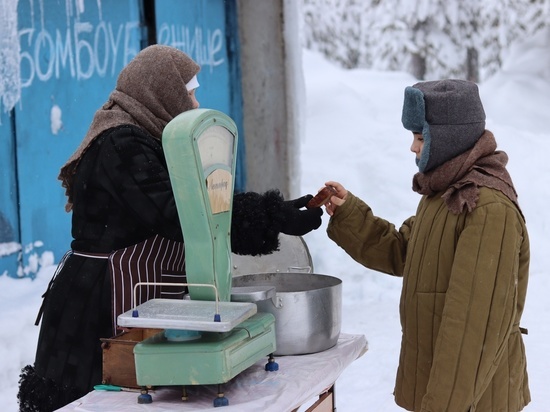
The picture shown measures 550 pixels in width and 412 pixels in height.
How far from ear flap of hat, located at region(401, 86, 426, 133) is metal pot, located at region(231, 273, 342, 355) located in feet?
1.77

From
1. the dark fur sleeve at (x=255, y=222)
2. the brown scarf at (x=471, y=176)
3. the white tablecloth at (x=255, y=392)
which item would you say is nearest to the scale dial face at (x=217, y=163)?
the dark fur sleeve at (x=255, y=222)

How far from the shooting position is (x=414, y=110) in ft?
8.50

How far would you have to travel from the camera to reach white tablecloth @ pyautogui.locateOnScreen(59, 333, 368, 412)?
2291mm

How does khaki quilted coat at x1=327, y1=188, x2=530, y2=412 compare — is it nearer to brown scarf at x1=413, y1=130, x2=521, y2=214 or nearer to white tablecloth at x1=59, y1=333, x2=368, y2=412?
brown scarf at x1=413, y1=130, x2=521, y2=214

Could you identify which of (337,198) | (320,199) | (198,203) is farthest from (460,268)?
(198,203)

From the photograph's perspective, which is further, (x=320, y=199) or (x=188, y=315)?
(x=320, y=199)

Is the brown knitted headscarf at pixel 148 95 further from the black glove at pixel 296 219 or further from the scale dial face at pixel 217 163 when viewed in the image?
the black glove at pixel 296 219

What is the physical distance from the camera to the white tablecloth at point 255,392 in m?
2.29

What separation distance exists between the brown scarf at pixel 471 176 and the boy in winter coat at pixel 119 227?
1.34ft

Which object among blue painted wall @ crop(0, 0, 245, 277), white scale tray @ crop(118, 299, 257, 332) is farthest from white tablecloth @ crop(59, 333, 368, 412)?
Answer: blue painted wall @ crop(0, 0, 245, 277)

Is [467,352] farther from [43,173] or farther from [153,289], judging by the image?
[43,173]

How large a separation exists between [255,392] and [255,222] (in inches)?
19.9

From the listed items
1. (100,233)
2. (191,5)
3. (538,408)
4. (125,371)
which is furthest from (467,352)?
(191,5)

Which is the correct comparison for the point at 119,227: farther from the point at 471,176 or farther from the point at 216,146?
the point at 471,176
